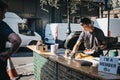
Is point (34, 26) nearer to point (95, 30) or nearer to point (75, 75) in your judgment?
point (95, 30)

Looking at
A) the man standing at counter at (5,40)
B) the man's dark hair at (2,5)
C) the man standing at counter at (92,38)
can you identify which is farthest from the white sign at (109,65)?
the man standing at counter at (92,38)

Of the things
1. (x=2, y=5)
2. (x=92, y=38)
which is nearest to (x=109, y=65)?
(x=2, y=5)

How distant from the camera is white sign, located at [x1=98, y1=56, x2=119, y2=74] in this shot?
15.9ft

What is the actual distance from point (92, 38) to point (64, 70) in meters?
2.49

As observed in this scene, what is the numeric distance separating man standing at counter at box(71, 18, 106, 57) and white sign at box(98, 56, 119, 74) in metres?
3.35

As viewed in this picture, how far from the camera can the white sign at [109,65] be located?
4857 mm

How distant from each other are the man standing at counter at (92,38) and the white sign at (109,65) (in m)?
3.35

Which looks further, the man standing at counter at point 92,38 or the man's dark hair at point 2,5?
the man standing at counter at point 92,38

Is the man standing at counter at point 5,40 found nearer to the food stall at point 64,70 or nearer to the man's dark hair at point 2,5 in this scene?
the man's dark hair at point 2,5

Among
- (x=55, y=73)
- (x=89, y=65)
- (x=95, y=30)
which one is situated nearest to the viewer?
(x=89, y=65)

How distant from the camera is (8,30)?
15.9 feet

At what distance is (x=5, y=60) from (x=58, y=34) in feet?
66.9

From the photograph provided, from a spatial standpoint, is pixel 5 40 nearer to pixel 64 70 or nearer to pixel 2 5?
pixel 2 5

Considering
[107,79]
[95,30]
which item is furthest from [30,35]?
[107,79]
